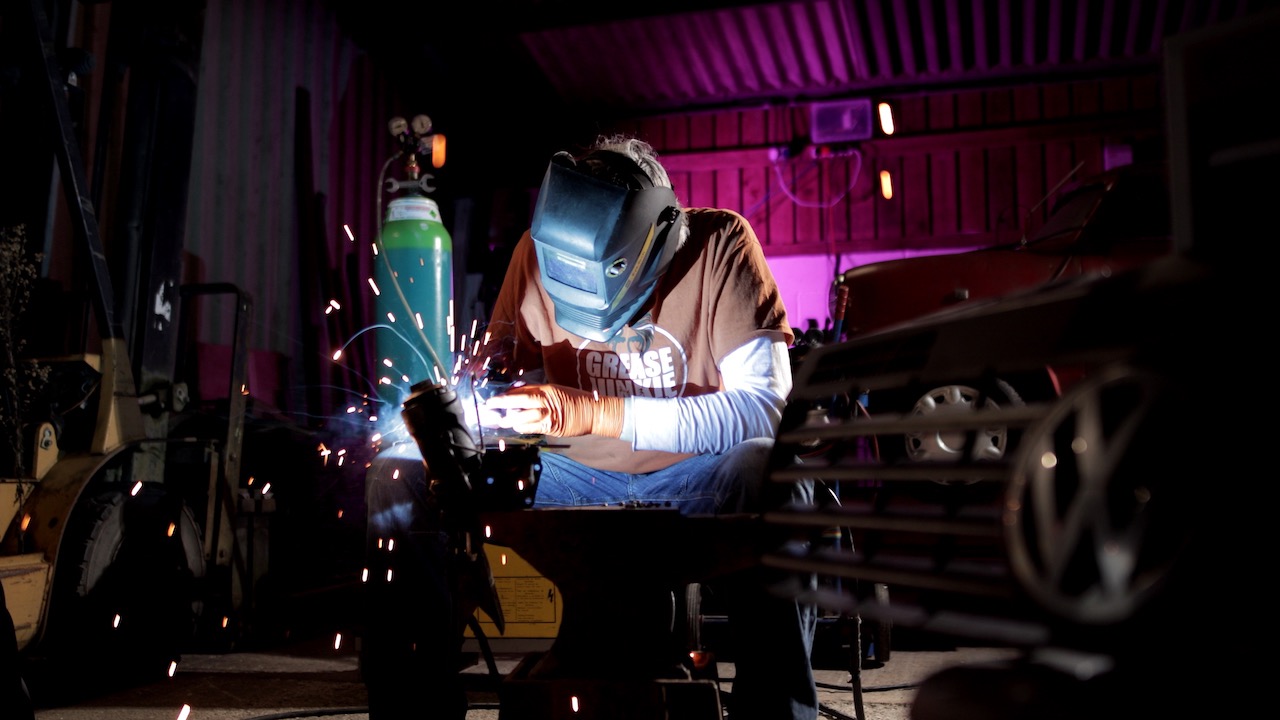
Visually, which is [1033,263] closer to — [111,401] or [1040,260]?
[1040,260]

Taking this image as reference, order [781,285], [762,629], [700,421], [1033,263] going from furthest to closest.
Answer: [781,285] → [1033,263] → [700,421] → [762,629]

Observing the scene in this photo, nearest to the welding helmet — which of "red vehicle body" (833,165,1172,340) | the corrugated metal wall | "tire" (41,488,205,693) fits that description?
"tire" (41,488,205,693)

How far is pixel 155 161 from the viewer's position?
4039 mm

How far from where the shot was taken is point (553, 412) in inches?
77.8

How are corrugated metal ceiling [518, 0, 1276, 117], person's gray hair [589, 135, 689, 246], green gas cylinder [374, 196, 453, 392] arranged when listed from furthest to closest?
corrugated metal ceiling [518, 0, 1276, 117] < green gas cylinder [374, 196, 453, 392] < person's gray hair [589, 135, 689, 246]

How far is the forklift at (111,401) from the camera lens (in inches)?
121

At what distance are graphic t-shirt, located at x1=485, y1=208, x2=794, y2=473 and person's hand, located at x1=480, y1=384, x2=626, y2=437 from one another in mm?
330

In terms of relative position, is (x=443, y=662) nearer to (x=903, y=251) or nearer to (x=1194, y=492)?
(x=1194, y=492)

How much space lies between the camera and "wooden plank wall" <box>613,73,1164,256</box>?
8.23 meters

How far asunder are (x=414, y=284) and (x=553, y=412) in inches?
157

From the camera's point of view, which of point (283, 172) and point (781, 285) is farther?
point (781, 285)

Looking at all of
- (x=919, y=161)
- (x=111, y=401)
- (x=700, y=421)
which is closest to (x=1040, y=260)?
(x=700, y=421)

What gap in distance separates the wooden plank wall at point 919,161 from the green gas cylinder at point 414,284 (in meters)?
3.75

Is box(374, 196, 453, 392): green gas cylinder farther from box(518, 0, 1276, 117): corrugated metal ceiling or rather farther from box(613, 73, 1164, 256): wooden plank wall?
box(613, 73, 1164, 256): wooden plank wall
